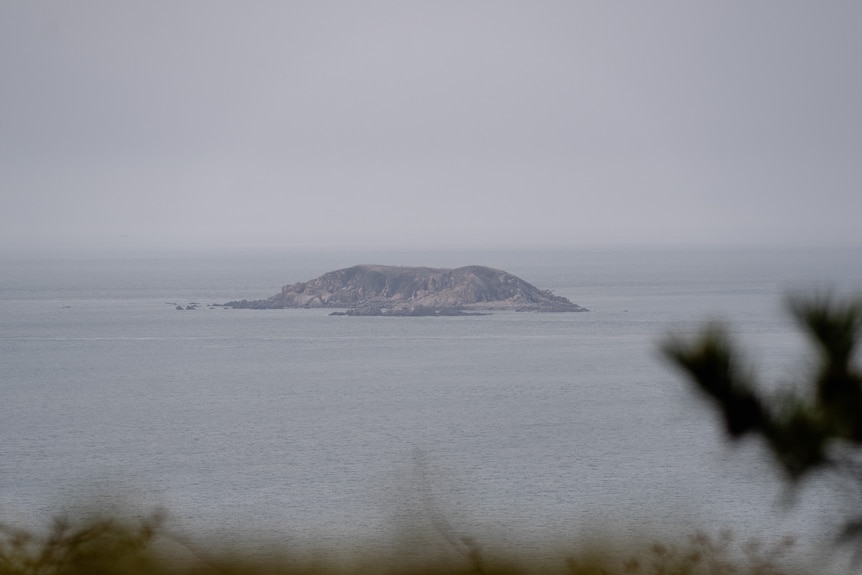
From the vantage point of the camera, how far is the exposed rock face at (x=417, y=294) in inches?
4437

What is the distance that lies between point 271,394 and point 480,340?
27175 millimetres

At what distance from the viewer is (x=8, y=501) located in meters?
36.5

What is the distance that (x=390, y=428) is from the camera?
5303cm

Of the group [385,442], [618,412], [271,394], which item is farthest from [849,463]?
[271,394]

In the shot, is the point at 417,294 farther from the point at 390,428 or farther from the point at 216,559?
the point at 216,559

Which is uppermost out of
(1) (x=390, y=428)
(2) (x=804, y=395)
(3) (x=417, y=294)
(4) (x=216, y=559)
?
(2) (x=804, y=395)

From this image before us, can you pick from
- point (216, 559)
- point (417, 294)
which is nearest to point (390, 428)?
point (216, 559)

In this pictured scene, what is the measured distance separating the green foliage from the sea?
0.07m

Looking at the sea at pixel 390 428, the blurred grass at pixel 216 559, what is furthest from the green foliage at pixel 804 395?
the blurred grass at pixel 216 559

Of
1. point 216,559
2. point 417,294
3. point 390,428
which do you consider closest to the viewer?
point 216,559

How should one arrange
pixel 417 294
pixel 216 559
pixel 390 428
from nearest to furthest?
1. pixel 216 559
2. pixel 390 428
3. pixel 417 294

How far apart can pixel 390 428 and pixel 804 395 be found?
49309 millimetres

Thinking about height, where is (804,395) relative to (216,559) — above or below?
above

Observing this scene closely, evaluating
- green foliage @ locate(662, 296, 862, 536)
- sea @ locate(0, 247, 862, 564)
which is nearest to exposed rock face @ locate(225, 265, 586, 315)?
sea @ locate(0, 247, 862, 564)
